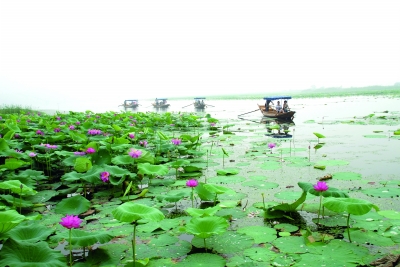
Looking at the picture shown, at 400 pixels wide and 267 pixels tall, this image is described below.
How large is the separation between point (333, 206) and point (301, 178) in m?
1.80

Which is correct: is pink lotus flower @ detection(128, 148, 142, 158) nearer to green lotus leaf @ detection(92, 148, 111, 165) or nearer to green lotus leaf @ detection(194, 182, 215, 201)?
green lotus leaf @ detection(92, 148, 111, 165)

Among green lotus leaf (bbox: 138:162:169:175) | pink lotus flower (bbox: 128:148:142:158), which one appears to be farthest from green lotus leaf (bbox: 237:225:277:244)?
pink lotus flower (bbox: 128:148:142:158)

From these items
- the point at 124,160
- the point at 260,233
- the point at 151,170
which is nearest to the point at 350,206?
the point at 260,233

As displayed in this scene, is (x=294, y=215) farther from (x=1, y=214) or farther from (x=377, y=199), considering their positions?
(x=1, y=214)

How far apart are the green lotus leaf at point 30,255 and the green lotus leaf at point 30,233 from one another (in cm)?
15

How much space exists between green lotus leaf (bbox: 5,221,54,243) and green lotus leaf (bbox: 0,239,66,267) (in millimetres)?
154

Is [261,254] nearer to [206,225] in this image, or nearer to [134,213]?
[206,225]

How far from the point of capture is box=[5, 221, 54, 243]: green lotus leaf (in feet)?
5.51

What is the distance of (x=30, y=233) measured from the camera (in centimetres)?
177

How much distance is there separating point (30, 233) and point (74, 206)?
650 mm

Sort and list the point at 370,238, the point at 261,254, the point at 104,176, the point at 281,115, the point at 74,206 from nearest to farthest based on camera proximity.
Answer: the point at 261,254 → the point at 370,238 → the point at 74,206 → the point at 104,176 → the point at 281,115

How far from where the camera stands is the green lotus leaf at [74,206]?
7.70 ft

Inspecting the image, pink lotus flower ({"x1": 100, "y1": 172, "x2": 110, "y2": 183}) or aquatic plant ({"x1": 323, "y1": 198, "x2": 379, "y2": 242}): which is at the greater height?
aquatic plant ({"x1": 323, "y1": 198, "x2": 379, "y2": 242})

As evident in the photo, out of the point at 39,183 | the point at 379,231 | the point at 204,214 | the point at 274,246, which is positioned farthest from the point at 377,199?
the point at 39,183
